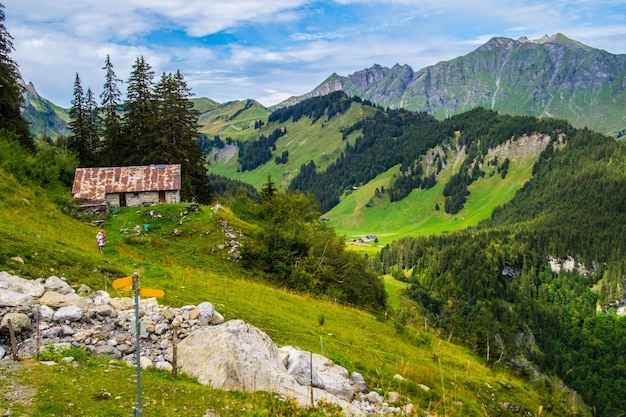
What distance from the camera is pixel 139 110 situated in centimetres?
5681

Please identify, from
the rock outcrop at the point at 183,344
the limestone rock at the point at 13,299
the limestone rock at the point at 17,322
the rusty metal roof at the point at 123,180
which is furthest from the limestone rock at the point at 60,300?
the rusty metal roof at the point at 123,180

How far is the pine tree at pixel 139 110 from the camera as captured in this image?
56156 mm

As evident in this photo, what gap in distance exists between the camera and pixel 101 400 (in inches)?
382

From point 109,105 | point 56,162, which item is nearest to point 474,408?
point 56,162

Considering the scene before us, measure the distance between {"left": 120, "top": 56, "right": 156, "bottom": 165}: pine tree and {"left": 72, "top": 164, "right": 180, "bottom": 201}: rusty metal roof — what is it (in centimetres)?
875

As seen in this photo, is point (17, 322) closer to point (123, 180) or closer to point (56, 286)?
point (56, 286)

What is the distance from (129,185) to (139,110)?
597 inches

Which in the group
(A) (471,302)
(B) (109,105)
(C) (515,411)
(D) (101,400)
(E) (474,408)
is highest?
(B) (109,105)

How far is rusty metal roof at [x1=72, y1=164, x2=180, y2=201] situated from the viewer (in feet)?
145

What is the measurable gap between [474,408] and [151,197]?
40.2 metres

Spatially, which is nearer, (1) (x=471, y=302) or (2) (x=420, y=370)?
(2) (x=420, y=370)

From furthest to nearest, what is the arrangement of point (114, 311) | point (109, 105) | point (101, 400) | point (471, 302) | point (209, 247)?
point (471, 302)
point (109, 105)
point (209, 247)
point (114, 311)
point (101, 400)

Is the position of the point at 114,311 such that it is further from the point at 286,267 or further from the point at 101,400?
the point at 286,267

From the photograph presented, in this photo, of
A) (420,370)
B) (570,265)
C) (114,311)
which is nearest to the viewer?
(114,311)
